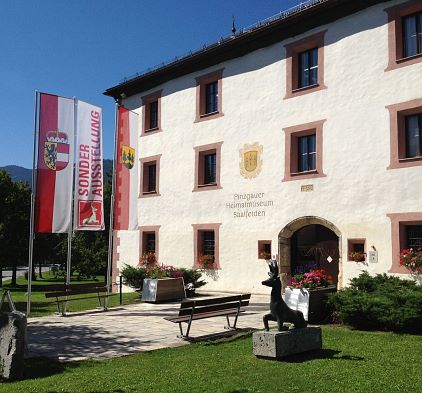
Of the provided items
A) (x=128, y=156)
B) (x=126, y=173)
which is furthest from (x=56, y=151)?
(x=126, y=173)

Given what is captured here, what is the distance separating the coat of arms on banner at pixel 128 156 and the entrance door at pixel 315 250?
21.6ft

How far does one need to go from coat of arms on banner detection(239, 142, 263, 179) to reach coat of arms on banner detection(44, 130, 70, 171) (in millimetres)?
7514

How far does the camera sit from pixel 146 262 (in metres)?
23.0

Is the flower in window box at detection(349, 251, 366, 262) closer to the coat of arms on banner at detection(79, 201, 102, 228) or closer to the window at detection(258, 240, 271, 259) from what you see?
the window at detection(258, 240, 271, 259)

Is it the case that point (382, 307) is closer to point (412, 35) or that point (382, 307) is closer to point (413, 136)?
point (413, 136)

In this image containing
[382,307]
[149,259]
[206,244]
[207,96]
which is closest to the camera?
[382,307]

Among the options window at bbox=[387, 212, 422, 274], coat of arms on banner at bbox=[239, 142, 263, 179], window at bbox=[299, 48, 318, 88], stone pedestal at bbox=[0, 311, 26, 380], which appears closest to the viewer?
stone pedestal at bbox=[0, 311, 26, 380]

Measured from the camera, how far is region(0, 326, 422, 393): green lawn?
6.35 meters

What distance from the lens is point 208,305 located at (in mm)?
10836

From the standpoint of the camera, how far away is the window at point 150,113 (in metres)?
24.2

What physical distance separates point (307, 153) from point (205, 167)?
532 centimetres

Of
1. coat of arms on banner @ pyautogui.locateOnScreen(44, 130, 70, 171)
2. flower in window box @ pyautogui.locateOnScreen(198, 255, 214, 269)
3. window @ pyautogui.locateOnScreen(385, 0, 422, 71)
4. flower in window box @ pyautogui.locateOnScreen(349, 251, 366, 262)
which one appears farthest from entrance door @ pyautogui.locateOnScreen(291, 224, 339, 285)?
coat of arms on banner @ pyautogui.locateOnScreen(44, 130, 70, 171)

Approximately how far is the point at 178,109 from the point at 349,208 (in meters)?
9.95

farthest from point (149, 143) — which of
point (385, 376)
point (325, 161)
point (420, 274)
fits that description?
point (385, 376)
